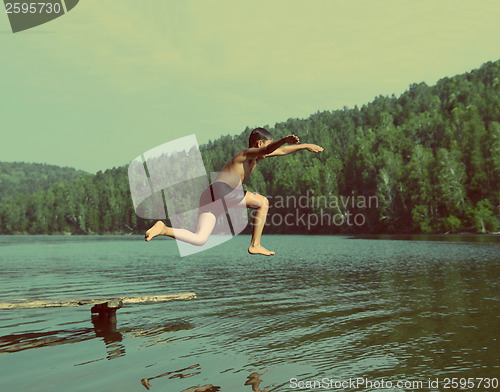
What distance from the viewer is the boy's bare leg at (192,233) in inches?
278

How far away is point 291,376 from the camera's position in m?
12.4

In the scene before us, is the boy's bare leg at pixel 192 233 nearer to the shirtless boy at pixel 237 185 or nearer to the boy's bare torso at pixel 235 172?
the shirtless boy at pixel 237 185

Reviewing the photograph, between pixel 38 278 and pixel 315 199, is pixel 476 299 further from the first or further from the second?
pixel 315 199

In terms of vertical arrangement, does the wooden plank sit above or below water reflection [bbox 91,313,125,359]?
above

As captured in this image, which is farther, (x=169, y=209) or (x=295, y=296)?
(x=169, y=209)

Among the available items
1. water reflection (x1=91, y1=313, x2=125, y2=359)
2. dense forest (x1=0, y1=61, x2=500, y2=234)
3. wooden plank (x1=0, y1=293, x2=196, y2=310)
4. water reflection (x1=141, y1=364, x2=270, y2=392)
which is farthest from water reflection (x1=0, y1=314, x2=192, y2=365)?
dense forest (x1=0, y1=61, x2=500, y2=234)

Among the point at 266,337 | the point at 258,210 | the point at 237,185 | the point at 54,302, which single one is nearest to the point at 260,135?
the point at 237,185

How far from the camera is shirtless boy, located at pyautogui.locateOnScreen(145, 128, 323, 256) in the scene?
6254 mm

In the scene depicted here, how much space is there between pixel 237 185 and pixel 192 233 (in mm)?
1032

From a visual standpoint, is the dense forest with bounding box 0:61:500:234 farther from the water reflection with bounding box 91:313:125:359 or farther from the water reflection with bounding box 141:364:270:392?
the water reflection with bounding box 141:364:270:392

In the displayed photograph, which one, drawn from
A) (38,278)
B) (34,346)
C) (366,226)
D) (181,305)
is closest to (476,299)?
(181,305)

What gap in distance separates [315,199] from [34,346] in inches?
4370

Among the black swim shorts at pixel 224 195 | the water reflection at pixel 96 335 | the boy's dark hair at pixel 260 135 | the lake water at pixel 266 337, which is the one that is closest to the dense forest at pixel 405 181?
the lake water at pixel 266 337

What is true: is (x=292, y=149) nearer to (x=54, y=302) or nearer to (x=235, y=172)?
(x=235, y=172)
